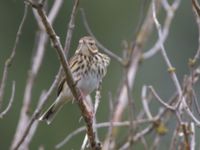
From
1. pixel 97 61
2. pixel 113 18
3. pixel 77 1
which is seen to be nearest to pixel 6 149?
pixel 113 18

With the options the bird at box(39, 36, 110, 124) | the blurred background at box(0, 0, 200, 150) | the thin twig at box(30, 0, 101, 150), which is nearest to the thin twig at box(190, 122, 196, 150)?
the thin twig at box(30, 0, 101, 150)

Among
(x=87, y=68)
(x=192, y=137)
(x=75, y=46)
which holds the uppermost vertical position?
(x=87, y=68)

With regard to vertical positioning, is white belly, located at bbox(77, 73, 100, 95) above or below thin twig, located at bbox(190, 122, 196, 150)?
above

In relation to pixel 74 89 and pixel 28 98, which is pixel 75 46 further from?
pixel 74 89

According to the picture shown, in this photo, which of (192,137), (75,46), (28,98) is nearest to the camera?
(192,137)

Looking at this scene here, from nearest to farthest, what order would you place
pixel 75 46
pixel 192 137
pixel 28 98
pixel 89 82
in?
1. pixel 192 137
2. pixel 28 98
3. pixel 89 82
4. pixel 75 46

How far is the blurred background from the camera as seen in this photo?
1662cm

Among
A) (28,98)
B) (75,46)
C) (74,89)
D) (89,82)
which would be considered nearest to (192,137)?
(74,89)

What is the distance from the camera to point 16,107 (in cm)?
1719

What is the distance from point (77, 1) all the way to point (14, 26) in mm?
12441

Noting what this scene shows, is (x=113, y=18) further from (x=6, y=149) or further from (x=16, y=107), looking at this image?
(x=6, y=149)

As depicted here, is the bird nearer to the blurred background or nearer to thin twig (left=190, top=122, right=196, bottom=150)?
thin twig (left=190, top=122, right=196, bottom=150)

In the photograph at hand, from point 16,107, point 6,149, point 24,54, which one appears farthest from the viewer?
point 24,54

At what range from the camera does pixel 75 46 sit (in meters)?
16.4
